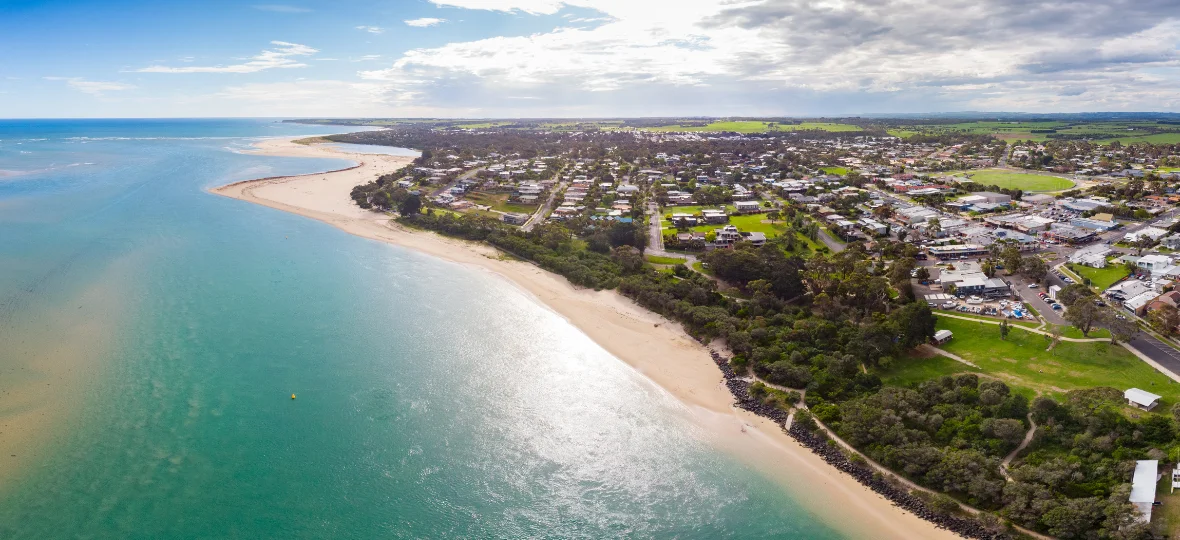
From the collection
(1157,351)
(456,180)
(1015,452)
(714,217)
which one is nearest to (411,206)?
(456,180)

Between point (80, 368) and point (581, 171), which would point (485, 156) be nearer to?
point (581, 171)

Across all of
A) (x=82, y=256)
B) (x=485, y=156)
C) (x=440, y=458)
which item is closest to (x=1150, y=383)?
(x=440, y=458)

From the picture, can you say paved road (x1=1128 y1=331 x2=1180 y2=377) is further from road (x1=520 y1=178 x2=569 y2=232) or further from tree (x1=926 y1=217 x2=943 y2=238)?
road (x1=520 y1=178 x2=569 y2=232)

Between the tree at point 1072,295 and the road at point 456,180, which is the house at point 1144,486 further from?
the road at point 456,180

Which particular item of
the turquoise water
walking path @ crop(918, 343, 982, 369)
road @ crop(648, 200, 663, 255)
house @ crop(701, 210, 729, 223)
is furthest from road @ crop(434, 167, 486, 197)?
walking path @ crop(918, 343, 982, 369)

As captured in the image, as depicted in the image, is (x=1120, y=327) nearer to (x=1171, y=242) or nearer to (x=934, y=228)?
(x=934, y=228)
